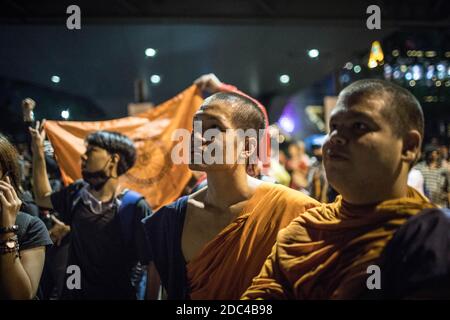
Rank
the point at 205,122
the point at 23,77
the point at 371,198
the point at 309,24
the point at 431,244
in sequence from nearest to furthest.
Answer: the point at 431,244 → the point at 371,198 → the point at 205,122 → the point at 23,77 → the point at 309,24

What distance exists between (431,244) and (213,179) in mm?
1040

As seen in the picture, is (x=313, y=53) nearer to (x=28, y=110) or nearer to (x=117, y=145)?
(x=117, y=145)

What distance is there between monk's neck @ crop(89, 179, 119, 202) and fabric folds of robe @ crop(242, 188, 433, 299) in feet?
6.00

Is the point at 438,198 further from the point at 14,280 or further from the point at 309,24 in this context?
the point at 14,280

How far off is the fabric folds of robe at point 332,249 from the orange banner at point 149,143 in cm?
245

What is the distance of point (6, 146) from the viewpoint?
87.9 inches

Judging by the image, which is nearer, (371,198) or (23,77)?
(371,198)

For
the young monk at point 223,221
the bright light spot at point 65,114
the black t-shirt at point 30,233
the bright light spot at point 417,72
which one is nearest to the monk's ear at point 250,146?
the young monk at point 223,221

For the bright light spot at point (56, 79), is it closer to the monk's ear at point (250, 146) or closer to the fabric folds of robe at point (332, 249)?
the monk's ear at point (250, 146)

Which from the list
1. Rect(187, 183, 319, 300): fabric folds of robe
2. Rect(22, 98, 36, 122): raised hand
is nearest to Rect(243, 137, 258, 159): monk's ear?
Rect(187, 183, 319, 300): fabric folds of robe

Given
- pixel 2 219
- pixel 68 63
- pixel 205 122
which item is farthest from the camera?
pixel 68 63

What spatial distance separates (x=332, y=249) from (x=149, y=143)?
2.98 meters

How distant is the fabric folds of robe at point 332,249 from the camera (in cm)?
140
